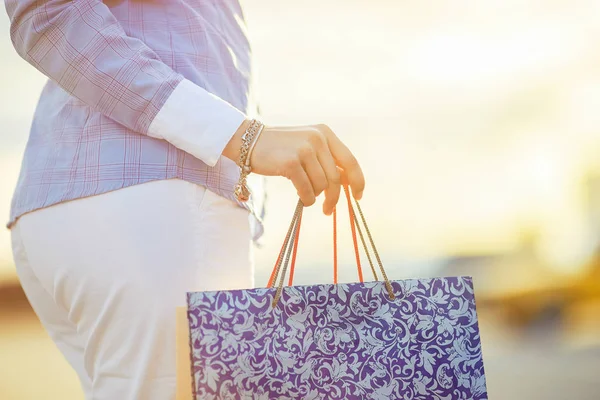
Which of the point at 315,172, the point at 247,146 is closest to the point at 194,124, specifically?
the point at 247,146

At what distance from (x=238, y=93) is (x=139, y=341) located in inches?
16.8

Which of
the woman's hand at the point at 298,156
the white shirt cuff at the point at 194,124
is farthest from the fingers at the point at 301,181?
the white shirt cuff at the point at 194,124

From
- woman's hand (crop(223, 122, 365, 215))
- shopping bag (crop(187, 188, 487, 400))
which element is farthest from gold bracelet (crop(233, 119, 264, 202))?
shopping bag (crop(187, 188, 487, 400))

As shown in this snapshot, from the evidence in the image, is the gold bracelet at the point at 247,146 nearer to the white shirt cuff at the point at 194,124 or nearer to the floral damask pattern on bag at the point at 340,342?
the white shirt cuff at the point at 194,124

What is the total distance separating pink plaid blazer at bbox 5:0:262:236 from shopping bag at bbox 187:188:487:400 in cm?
19

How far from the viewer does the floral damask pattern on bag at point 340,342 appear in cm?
101

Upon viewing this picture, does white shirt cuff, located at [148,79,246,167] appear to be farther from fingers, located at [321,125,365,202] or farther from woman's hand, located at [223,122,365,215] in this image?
fingers, located at [321,125,365,202]

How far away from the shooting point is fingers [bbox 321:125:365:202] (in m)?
1.05

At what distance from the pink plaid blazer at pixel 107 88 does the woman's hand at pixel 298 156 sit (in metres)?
0.07

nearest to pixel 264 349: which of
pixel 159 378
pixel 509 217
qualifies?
pixel 159 378

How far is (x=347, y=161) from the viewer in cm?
107

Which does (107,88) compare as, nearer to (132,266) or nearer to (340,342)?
(132,266)

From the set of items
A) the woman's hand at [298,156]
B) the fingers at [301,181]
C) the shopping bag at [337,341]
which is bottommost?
the shopping bag at [337,341]

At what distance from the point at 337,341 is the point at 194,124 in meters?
0.38
